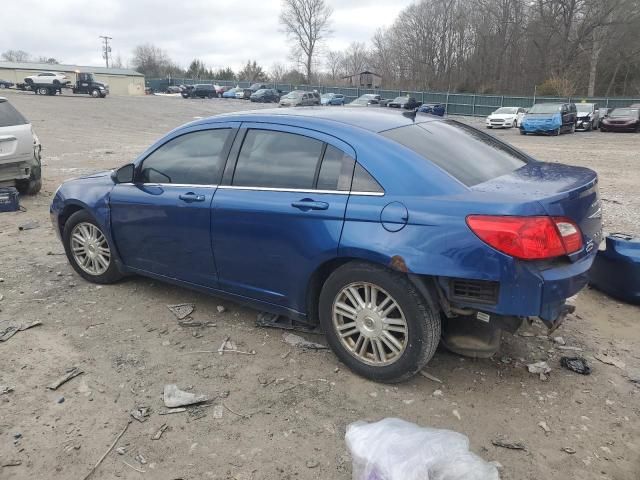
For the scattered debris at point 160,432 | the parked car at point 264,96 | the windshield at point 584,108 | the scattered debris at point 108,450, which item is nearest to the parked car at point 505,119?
the windshield at point 584,108

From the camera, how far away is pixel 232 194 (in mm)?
3715

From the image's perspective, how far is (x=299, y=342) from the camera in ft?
12.6

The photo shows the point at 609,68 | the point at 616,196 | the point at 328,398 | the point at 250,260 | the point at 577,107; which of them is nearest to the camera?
the point at 328,398

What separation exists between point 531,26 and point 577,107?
91.7ft

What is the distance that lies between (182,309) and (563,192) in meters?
3.06

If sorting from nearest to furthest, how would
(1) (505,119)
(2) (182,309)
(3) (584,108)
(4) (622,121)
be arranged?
1. (2) (182,309)
2. (4) (622,121)
3. (3) (584,108)
4. (1) (505,119)

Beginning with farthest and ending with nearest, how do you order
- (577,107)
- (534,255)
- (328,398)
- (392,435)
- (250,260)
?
(577,107) < (250,260) < (328,398) < (534,255) < (392,435)

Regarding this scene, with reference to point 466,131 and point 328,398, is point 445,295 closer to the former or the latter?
point 328,398

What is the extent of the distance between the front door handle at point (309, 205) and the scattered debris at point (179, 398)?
1324 millimetres

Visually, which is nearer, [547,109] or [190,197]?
[190,197]

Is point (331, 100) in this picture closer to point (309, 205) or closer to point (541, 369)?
point (309, 205)

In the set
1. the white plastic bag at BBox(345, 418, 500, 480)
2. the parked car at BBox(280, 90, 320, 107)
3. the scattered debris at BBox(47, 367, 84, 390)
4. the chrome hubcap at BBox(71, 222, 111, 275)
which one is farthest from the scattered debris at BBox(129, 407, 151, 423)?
the parked car at BBox(280, 90, 320, 107)

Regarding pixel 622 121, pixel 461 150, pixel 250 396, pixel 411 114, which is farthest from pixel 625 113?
pixel 250 396

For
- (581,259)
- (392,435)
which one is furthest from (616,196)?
(392,435)
